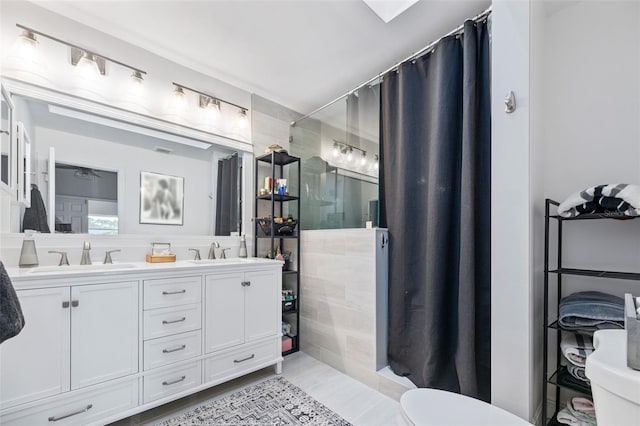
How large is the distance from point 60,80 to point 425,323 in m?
2.86

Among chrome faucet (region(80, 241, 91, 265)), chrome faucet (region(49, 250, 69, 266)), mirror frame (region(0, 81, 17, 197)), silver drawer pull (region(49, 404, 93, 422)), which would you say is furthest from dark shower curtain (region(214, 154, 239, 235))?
silver drawer pull (region(49, 404, 93, 422))

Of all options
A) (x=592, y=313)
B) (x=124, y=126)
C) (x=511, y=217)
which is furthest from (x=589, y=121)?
(x=124, y=126)

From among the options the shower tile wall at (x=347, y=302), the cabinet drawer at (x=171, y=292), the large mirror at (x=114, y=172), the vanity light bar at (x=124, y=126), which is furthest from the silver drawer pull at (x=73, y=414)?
the vanity light bar at (x=124, y=126)

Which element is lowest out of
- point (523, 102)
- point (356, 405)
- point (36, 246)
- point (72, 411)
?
point (356, 405)

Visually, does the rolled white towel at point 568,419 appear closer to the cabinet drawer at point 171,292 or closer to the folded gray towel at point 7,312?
the cabinet drawer at point 171,292

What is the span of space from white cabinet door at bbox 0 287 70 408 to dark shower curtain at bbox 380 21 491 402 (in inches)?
75.7

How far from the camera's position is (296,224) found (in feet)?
8.93

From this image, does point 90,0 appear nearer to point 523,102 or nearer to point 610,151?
point 523,102

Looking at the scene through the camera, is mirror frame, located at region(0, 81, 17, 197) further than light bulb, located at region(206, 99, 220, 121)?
No

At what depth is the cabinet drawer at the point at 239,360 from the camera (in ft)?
6.26

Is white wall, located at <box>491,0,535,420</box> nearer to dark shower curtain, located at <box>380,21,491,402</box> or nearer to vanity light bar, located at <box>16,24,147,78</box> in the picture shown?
dark shower curtain, located at <box>380,21,491,402</box>

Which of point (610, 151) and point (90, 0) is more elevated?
point (90, 0)

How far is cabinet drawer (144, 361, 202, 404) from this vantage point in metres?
1.66

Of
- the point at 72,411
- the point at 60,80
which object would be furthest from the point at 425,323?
the point at 60,80
